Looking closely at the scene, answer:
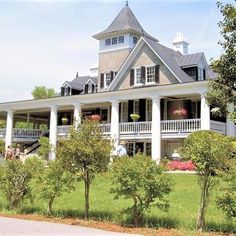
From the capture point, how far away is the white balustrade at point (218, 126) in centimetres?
2843

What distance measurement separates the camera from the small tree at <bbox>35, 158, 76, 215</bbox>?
12312 millimetres

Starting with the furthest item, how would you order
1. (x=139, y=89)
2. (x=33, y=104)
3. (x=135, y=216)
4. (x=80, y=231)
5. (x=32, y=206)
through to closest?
(x=33, y=104), (x=139, y=89), (x=32, y=206), (x=135, y=216), (x=80, y=231)

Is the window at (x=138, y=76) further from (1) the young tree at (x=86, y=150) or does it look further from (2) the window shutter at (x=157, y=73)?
(1) the young tree at (x=86, y=150)

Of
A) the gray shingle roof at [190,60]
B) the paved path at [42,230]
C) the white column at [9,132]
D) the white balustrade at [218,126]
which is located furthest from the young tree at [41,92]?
the paved path at [42,230]

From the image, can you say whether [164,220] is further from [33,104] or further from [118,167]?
[33,104]

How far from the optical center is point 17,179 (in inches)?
523

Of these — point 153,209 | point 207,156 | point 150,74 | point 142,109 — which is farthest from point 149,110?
point 207,156

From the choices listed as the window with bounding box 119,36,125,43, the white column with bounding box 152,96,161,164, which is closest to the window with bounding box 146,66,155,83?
the white column with bounding box 152,96,161,164

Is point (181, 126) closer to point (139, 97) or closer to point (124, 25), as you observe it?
point (139, 97)

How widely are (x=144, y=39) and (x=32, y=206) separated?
22284mm

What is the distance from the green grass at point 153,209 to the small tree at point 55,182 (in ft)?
2.07

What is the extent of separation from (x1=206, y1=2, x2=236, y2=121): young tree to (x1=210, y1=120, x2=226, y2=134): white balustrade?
1540 cm

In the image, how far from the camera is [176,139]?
104ft

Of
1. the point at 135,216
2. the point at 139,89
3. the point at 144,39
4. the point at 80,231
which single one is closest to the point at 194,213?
the point at 135,216
